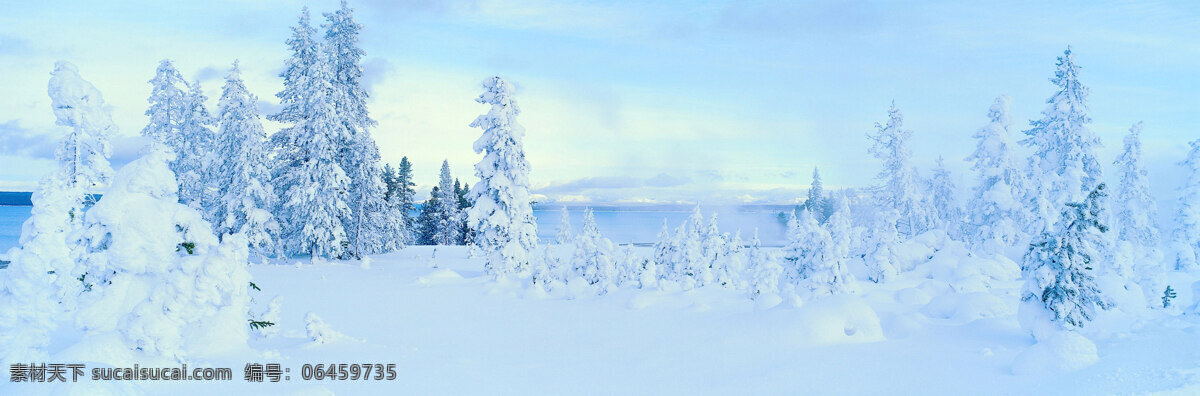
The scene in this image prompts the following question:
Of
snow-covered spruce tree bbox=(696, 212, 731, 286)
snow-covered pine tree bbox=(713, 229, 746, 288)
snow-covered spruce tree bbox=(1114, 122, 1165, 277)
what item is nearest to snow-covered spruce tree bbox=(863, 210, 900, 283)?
snow-covered pine tree bbox=(713, 229, 746, 288)

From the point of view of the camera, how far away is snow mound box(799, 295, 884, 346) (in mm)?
10492

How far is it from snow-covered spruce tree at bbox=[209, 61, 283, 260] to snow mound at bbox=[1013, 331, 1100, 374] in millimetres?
27836

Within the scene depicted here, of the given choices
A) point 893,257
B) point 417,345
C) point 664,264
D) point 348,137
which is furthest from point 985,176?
point 348,137

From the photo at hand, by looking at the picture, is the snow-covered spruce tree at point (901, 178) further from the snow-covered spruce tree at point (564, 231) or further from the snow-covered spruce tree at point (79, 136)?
the snow-covered spruce tree at point (79, 136)

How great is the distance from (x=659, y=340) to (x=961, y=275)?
14.9m

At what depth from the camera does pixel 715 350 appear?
35.1 ft

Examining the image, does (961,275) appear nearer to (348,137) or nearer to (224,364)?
(224,364)

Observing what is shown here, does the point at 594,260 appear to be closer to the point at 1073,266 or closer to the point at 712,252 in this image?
the point at 712,252

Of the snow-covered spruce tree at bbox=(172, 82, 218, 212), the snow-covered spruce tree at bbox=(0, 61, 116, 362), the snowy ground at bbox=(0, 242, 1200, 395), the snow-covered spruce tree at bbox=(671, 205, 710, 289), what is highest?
the snow-covered spruce tree at bbox=(172, 82, 218, 212)

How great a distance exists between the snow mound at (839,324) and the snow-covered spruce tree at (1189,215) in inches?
1099

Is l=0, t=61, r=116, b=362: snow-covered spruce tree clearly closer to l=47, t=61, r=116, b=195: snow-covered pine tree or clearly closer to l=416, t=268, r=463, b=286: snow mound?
l=47, t=61, r=116, b=195: snow-covered pine tree

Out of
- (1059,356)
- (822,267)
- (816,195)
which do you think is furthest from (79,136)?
(816,195)

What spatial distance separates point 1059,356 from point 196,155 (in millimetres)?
34206

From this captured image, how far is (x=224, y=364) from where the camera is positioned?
758cm
